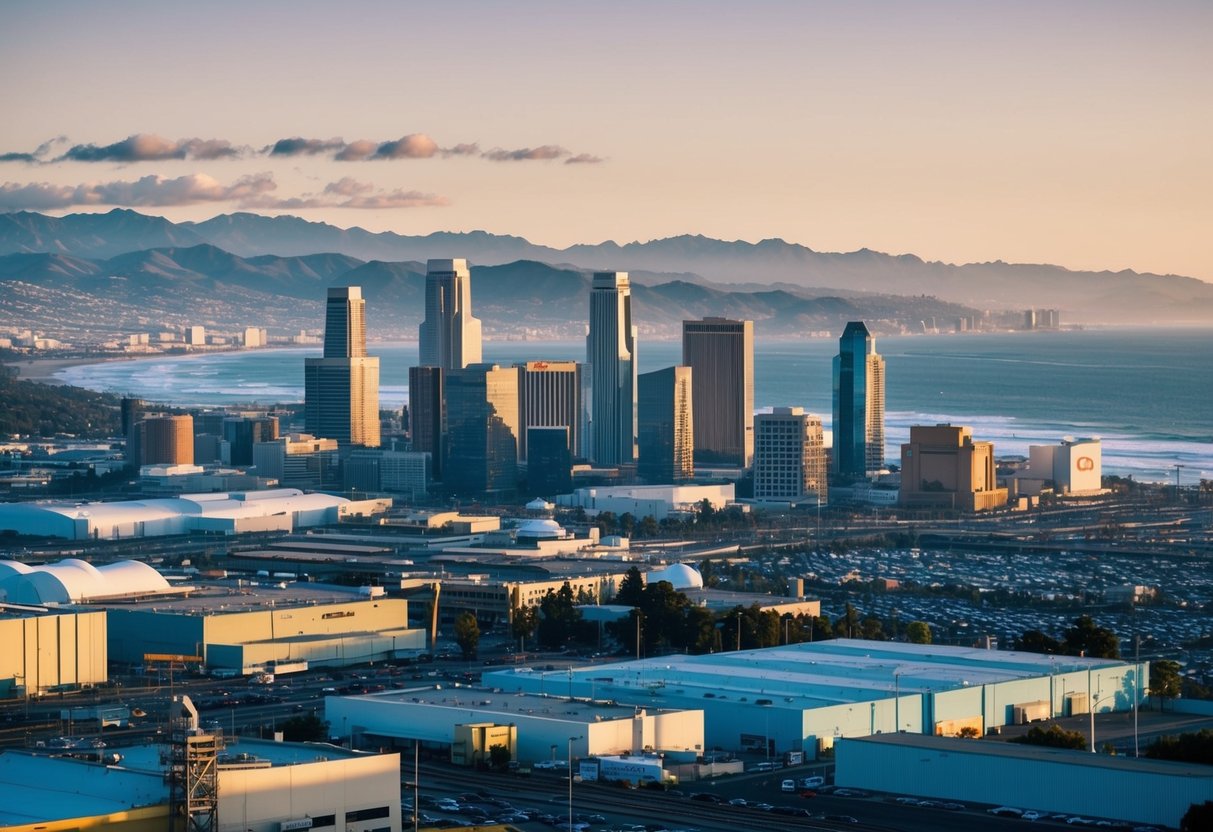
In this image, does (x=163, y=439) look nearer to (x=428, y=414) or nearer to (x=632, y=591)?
(x=428, y=414)

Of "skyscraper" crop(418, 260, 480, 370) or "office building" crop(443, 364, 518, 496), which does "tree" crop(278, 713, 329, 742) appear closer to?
"office building" crop(443, 364, 518, 496)

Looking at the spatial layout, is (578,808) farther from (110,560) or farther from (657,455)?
(657,455)

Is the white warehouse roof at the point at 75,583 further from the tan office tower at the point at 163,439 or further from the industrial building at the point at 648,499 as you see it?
the tan office tower at the point at 163,439

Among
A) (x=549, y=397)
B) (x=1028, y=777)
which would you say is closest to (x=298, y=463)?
(x=549, y=397)

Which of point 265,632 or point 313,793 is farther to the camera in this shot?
point 265,632

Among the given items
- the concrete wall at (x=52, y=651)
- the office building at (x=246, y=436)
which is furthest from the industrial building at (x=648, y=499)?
the concrete wall at (x=52, y=651)
